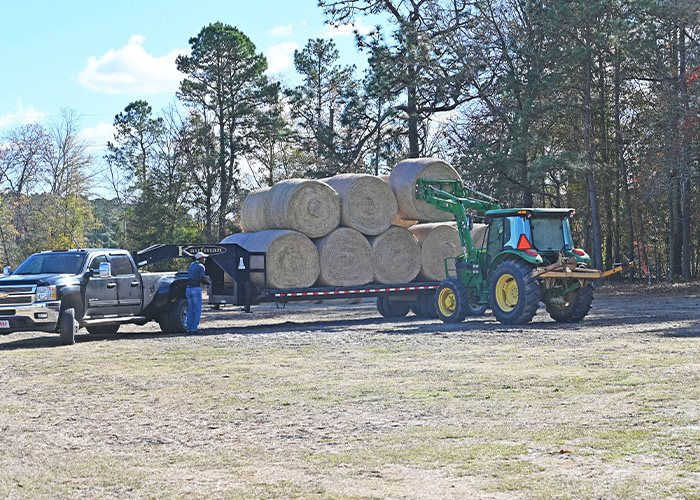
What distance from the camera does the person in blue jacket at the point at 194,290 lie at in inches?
736

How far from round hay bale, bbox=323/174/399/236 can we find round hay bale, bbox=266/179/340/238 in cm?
30

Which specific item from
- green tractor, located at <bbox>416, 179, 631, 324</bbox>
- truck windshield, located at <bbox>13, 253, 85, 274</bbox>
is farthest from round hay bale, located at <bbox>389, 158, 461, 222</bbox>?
truck windshield, located at <bbox>13, 253, 85, 274</bbox>

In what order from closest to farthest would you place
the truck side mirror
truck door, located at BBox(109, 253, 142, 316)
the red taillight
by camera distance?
the truck side mirror
truck door, located at BBox(109, 253, 142, 316)
the red taillight

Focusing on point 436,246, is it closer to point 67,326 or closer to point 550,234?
point 550,234

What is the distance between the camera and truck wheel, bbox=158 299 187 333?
1892 cm

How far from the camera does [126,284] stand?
17938mm

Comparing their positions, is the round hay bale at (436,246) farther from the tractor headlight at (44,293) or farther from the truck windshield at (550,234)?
the tractor headlight at (44,293)

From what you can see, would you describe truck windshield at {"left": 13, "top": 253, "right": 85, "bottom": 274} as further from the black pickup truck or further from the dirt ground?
the dirt ground

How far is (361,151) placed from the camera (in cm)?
4100

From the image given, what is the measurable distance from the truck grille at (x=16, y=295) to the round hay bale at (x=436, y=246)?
967 centimetres

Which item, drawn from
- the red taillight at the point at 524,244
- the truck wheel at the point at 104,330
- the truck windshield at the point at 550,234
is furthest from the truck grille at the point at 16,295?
the truck windshield at the point at 550,234

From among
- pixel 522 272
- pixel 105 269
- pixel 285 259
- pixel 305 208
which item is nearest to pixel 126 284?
pixel 105 269

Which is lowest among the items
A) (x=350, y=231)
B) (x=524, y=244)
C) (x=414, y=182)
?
(x=524, y=244)

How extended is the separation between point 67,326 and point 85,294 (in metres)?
0.95
